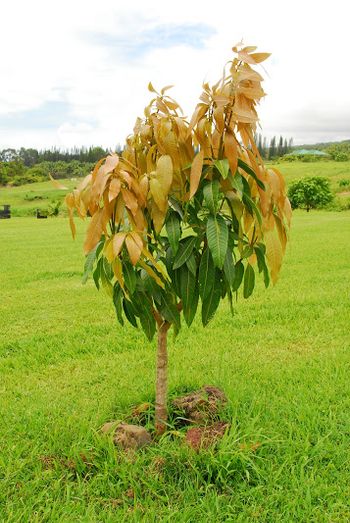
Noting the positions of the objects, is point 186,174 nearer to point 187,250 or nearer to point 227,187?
point 227,187

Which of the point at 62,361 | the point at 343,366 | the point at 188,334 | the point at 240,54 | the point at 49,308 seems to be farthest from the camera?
the point at 49,308

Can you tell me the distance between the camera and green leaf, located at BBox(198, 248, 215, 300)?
1662mm

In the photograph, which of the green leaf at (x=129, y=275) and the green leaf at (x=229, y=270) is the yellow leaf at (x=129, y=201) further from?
the green leaf at (x=229, y=270)

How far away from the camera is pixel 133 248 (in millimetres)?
1399

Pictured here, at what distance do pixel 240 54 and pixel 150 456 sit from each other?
4.80 ft

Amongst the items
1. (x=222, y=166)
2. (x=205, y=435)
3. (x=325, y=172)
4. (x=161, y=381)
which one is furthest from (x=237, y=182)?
(x=325, y=172)

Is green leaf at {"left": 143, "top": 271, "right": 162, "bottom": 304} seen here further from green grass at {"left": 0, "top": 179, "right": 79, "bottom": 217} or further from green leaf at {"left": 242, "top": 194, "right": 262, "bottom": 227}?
green grass at {"left": 0, "top": 179, "right": 79, "bottom": 217}

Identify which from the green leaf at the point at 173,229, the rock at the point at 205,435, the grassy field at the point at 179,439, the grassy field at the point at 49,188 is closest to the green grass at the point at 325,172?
the grassy field at the point at 49,188

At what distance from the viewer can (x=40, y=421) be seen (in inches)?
88.4

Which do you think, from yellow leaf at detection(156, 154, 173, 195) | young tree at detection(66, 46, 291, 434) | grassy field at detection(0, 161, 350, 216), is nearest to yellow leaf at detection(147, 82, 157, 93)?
young tree at detection(66, 46, 291, 434)

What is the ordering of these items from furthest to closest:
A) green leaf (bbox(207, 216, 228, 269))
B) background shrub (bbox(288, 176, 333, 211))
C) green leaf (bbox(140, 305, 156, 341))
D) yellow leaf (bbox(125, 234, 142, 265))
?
background shrub (bbox(288, 176, 333, 211)) < green leaf (bbox(140, 305, 156, 341)) < green leaf (bbox(207, 216, 228, 269)) < yellow leaf (bbox(125, 234, 142, 265))

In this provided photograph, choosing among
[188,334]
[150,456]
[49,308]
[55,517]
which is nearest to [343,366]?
[188,334]

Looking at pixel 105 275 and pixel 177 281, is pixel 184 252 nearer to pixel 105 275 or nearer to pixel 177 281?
pixel 177 281

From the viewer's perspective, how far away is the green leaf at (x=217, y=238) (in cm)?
149
